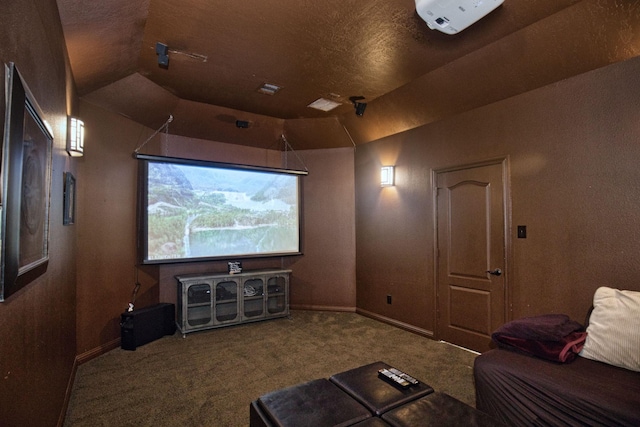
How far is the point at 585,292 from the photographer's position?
2.63 m

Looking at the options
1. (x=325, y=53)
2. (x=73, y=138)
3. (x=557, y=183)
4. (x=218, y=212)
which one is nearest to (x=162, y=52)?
(x=73, y=138)

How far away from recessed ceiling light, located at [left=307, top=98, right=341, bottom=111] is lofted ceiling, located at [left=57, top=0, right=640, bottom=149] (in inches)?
3.0

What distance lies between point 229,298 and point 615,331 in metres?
3.79

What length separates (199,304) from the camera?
13.5 feet

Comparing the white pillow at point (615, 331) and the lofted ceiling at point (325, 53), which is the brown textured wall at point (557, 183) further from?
the white pillow at point (615, 331)

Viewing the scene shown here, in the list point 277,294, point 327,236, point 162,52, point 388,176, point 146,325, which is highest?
point 162,52

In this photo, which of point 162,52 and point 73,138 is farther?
point 162,52

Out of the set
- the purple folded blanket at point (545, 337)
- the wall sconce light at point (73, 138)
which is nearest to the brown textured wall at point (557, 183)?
the purple folded blanket at point (545, 337)

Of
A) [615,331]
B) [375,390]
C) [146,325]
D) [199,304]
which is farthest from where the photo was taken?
[199,304]

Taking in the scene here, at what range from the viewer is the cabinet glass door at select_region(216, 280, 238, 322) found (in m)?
4.27

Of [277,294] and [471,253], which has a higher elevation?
[471,253]

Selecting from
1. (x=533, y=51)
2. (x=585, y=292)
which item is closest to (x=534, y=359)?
(x=585, y=292)

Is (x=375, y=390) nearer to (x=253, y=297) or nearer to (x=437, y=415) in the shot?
(x=437, y=415)

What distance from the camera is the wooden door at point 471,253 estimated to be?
3.28 m
